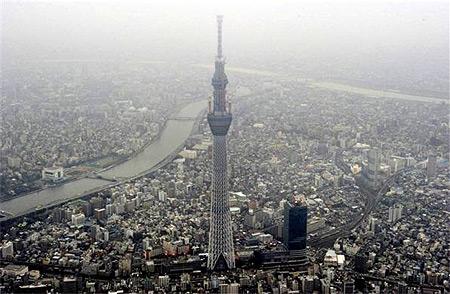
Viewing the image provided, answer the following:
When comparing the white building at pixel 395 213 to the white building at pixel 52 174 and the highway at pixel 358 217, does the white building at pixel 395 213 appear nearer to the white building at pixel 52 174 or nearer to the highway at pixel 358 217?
the highway at pixel 358 217

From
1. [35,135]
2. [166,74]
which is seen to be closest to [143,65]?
[166,74]

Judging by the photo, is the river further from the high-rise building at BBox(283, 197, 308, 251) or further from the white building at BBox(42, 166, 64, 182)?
the high-rise building at BBox(283, 197, 308, 251)

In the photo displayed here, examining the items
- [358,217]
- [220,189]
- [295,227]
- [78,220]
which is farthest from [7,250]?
[358,217]

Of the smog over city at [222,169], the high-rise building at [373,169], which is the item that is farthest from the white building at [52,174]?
the high-rise building at [373,169]

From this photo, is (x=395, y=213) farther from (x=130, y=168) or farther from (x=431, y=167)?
(x=130, y=168)

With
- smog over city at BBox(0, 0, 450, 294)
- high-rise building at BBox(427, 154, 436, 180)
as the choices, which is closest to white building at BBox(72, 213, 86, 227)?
smog over city at BBox(0, 0, 450, 294)

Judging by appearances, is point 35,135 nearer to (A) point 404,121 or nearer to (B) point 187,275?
(B) point 187,275
